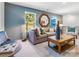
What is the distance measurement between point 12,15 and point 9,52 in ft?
9.02

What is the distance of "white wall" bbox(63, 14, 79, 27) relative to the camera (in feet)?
22.9

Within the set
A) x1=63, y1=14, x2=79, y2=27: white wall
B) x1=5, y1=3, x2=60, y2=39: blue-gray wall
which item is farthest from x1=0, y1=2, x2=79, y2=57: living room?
x1=63, y1=14, x2=79, y2=27: white wall

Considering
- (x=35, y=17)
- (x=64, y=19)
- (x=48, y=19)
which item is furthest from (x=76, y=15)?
(x=35, y=17)

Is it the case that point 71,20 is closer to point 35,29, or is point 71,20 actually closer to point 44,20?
point 44,20

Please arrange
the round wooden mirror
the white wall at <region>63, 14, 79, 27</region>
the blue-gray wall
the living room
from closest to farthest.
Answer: the living room < the blue-gray wall < the round wooden mirror < the white wall at <region>63, 14, 79, 27</region>

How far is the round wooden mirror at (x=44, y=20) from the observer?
228 inches

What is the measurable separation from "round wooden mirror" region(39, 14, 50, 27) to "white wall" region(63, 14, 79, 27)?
234 centimetres

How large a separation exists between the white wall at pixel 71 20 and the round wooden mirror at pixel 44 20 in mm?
2338

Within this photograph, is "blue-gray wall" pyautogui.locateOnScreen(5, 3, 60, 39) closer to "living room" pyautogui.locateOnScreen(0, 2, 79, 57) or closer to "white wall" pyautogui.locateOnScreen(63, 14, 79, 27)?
"living room" pyautogui.locateOnScreen(0, 2, 79, 57)

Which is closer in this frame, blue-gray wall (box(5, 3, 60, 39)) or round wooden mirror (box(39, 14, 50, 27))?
blue-gray wall (box(5, 3, 60, 39))

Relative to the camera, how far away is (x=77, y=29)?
6781mm

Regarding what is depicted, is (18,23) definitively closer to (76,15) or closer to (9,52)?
(9,52)

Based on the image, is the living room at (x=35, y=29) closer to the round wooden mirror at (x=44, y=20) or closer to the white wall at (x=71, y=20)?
the round wooden mirror at (x=44, y=20)

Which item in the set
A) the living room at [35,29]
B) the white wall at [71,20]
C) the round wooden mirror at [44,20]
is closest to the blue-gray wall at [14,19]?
the living room at [35,29]
